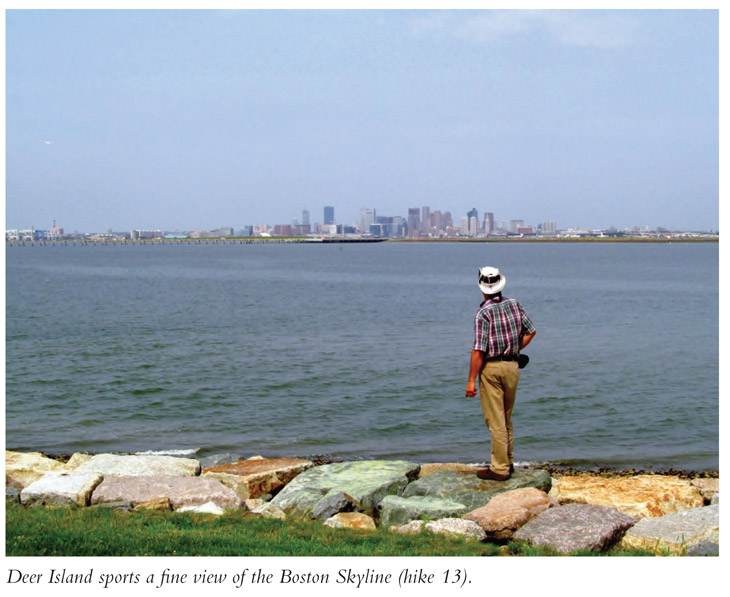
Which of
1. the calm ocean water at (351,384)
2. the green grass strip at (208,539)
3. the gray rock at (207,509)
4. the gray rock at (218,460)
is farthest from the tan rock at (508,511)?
the calm ocean water at (351,384)

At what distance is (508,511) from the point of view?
9.59 m

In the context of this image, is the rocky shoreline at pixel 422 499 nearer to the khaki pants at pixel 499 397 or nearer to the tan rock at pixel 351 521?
the tan rock at pixel 351 521

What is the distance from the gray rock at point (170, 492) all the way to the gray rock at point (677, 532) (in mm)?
4980

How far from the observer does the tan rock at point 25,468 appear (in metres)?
13.1

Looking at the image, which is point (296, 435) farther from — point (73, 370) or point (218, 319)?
point (218, 319)

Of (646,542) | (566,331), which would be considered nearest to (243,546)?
(646,542)

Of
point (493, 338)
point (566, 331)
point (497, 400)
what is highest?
point (493, 338)

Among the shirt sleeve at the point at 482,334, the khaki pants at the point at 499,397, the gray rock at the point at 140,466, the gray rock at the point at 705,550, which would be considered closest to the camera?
the gray rock at the point at 705,550

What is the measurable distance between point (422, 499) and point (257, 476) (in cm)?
317

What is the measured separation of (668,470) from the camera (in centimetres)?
1655

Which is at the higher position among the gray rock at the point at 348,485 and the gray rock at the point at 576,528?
the gray rock at the point at 576,528

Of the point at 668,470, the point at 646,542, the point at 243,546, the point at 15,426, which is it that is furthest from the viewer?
the point at 15,426

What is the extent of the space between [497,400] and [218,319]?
37.1 meters

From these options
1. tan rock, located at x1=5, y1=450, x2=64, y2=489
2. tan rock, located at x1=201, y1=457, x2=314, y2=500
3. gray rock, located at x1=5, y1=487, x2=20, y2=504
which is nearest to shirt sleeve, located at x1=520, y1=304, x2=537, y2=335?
tan rock, located at x1=201, y1=457, x2=314, y2=500
